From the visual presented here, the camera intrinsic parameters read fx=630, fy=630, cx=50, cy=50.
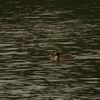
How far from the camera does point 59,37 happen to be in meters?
49.1

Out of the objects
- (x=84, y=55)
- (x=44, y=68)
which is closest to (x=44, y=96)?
(x=44, y=68)

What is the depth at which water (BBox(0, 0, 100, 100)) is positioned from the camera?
113 feet

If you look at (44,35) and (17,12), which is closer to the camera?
(44,35)

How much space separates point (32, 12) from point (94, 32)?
12.6m

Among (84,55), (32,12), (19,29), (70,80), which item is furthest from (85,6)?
(70,80)

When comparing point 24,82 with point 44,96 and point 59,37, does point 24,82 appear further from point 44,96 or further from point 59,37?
point 59,37

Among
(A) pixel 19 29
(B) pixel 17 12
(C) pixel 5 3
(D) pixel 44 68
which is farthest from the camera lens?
(C) pixel 5 3

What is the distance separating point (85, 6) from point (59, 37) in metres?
15.6

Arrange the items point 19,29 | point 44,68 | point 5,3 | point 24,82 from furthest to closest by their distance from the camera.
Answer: point 5,3 → point 19,29 → point 44,68 → point 24,82

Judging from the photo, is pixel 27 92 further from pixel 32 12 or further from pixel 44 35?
pixel 32 12

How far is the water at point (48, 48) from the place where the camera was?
3449 centimetres

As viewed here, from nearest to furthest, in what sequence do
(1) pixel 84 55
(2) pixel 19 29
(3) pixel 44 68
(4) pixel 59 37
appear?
(3) pixel 44 68 < (1) pixel 84 55 < (4) pixel 59 37 < (2) pixel 19 29

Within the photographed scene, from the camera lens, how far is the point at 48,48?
45688 millimetres

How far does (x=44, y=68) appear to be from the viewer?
39781mm
